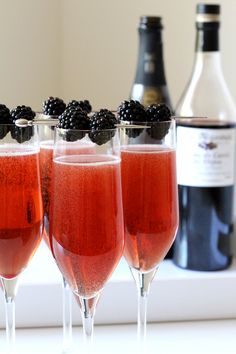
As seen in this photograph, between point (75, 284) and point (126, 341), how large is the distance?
0.30 metres

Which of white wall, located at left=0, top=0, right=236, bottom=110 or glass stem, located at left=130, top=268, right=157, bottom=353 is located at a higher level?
white wall, located at left=0, top=0, right=236, bottom=110

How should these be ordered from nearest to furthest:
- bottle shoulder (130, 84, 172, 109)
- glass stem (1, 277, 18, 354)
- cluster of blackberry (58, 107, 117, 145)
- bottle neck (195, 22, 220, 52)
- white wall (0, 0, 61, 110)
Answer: cluster of blackberry (58, 107, 117, 145) < glass stem (1, 277, 18, 354) < bottle neck (195, 22, 220, 52) < bottle shoulder (130, 84, 172, 109) < white wall (0, 0, 61, 110)

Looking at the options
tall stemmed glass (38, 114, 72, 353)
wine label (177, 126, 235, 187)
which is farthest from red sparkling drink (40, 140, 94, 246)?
wine label (177, 126, 235, 187)

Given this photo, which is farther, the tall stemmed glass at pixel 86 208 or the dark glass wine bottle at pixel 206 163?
the dark glass wine bottle at pixel 206 163

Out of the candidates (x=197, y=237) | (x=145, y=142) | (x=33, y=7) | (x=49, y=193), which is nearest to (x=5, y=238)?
(x=49, y=193)

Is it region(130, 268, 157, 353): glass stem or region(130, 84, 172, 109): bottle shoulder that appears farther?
region(130, 84, 172, 109): bottle shoulder

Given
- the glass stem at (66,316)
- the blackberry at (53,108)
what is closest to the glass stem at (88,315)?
the glass stem at (66,316)

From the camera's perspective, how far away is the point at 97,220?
29.5 inches

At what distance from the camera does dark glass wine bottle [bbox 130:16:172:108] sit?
4.01ft

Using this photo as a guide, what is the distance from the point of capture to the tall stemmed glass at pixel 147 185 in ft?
2.71

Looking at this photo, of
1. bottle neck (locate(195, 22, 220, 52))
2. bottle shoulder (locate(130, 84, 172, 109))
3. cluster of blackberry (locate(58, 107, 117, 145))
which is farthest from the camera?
bottle shoulder (locate(130, 84, 172, 109))

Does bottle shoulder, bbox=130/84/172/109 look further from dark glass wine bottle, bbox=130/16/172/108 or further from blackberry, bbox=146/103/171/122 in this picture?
blackberry, bbox=146/103/171/122

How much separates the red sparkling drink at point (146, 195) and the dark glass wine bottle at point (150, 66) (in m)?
0.44

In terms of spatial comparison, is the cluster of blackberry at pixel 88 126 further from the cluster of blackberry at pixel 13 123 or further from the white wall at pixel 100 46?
the white wall at pixel 100 46
